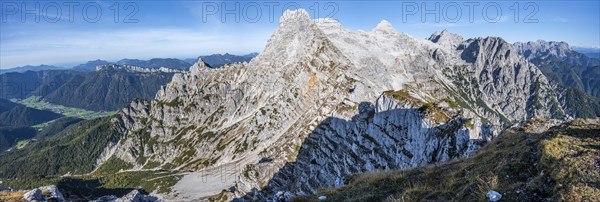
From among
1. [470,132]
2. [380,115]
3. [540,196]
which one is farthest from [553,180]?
[380,115]

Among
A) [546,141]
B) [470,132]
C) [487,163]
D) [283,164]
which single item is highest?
[546,141]

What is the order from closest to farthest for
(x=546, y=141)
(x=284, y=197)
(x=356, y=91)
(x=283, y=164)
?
1. (x=546, y=141)
2. (x=284, y=197)
3. (x=283, y=164)
4. (x=356, y=91)

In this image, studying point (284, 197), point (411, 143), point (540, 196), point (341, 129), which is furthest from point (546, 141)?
point (341, 129)

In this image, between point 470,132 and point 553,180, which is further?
point 470,132

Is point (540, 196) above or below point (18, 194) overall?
above

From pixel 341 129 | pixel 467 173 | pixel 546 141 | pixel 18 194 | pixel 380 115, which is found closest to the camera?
pixel 546 141

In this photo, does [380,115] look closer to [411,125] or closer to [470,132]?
[411,125]

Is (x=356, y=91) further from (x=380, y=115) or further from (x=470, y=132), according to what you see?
(x=470, y=132)
